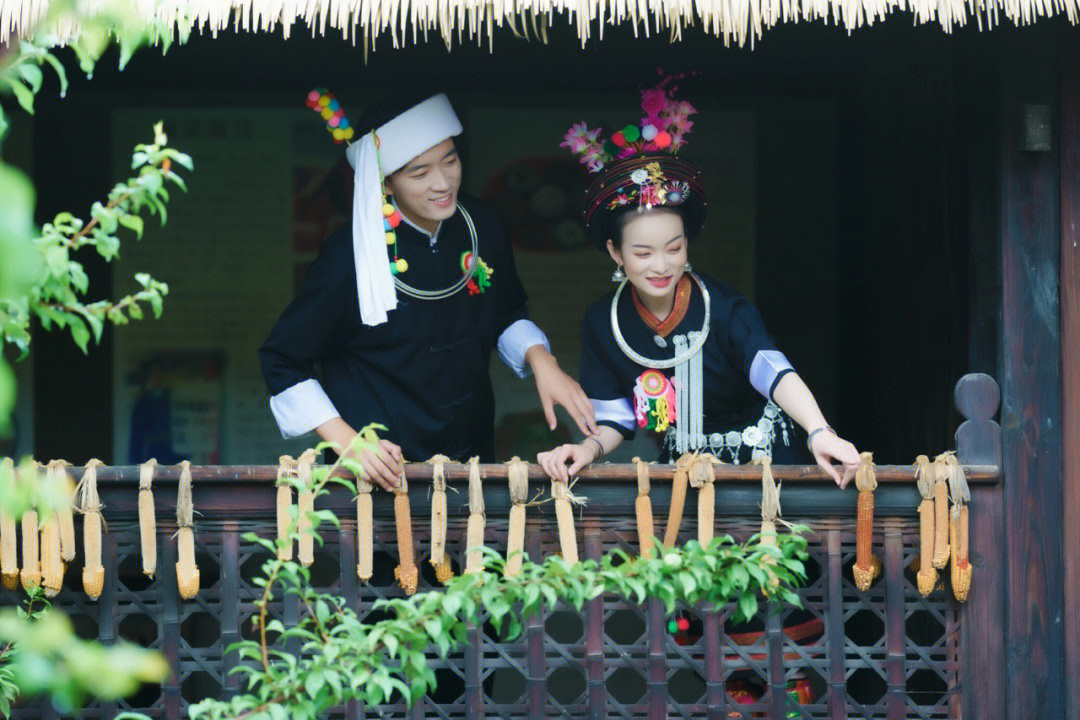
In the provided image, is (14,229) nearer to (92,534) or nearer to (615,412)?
(92,534)

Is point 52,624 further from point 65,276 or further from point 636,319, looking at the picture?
point 636,319

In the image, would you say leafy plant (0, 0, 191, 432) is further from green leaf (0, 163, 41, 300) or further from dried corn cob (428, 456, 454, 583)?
dried corn cob (428, 456, 454, 583)

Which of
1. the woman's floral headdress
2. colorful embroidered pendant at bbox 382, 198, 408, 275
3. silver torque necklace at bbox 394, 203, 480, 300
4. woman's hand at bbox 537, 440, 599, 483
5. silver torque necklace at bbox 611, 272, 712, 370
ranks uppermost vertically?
the woman's floral headdress

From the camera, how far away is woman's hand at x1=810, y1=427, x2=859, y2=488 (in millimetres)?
3475

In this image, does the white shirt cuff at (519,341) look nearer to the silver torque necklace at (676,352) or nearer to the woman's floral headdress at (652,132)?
the silver torque necklace at (676,352)

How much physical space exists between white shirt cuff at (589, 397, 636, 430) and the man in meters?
0.07

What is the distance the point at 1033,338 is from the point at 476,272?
1730 mm

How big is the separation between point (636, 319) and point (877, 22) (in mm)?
1208

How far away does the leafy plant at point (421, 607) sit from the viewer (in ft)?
8.34

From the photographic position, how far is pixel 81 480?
3488 millimetres

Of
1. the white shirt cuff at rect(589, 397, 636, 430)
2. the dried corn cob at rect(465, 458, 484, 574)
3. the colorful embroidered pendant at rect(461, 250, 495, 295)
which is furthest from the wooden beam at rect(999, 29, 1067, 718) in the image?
the colorful embroidered pendant at rect(461, 250, 495, 295)

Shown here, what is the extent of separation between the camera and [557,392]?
13.1 ft

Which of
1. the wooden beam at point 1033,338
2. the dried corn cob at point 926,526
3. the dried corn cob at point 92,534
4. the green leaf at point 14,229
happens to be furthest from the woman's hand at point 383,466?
the green leaf at point 14,229

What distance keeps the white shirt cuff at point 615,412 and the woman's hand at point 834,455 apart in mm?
620
